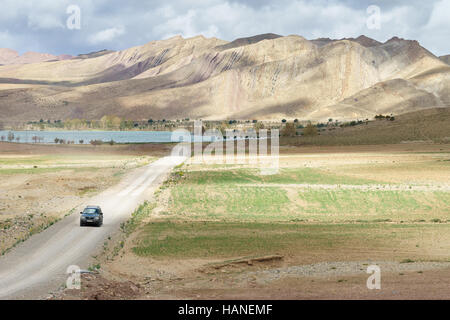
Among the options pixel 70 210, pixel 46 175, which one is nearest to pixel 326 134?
pixel 46 175

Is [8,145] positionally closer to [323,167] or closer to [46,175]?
[46,175]

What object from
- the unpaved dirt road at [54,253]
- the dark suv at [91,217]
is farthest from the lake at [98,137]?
the dark suv at [91,217]

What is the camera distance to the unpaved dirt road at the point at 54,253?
14755mm

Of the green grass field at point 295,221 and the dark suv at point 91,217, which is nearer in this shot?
the green grass field at point 295,221

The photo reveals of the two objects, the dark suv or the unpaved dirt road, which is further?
the dark suv

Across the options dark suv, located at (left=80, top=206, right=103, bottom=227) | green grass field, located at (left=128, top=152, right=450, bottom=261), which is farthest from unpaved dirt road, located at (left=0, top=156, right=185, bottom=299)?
green grass field, located at (left=128, top=152, right=450, bottom=261)

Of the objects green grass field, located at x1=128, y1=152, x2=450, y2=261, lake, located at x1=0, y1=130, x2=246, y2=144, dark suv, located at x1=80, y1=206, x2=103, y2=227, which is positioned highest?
lake, located at x1=0, y1=130, x2=246, y2=144

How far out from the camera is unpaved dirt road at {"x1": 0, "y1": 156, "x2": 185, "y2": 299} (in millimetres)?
14755

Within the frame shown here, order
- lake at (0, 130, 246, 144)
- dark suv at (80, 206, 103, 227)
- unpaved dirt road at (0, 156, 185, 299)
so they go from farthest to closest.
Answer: lake at (0, 130, 246, 144), dark suv at (80, 206, 103, 227), unpaved dirt road at (0, 156, 185, 299)

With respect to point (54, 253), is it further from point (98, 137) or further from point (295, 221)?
point (98, 137)

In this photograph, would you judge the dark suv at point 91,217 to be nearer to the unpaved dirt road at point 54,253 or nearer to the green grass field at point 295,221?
the unpaved dirt road at point 54,253

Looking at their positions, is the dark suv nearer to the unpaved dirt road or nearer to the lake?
the unpaved dirt road

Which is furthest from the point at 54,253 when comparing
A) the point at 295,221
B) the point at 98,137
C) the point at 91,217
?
the point at 98,137

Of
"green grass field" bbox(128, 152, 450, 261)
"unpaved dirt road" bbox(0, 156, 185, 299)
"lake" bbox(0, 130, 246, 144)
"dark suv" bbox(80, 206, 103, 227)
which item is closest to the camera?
"unpaved dirt road" bbox(0, 156, 185, 299)
